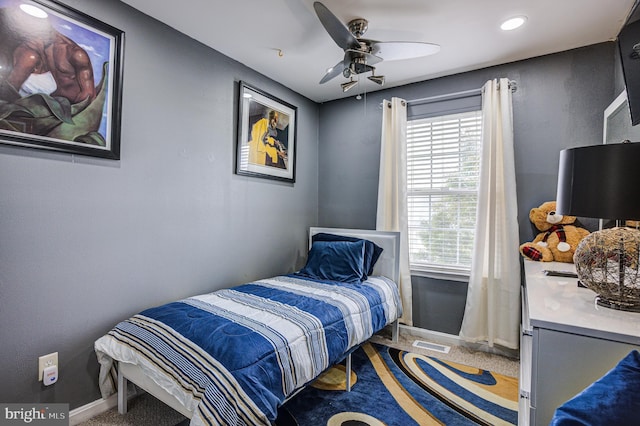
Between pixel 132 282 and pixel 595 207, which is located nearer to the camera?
pixel 595 207

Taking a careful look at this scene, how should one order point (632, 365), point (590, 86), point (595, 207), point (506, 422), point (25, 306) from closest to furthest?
point (632, 365) < point (595, 207) < point (25, 306) < point (506, 422) < point (590, 86)

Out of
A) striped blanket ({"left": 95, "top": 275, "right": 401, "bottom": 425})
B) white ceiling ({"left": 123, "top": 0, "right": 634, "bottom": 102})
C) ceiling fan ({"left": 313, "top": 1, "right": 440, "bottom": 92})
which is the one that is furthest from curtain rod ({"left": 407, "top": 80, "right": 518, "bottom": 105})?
striped blanket ({"left": 95, "top": 275, "right": 401, "bottom": 425})

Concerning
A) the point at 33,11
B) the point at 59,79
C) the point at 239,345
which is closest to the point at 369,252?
the point at 239,345

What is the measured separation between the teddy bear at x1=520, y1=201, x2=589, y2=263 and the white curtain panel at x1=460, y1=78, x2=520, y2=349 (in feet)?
0.52

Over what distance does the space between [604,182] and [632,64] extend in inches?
42.7

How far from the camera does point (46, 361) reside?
1756 mm

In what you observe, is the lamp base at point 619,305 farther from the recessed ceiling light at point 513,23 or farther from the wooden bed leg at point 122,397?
the wooden bed leg at point 122,397

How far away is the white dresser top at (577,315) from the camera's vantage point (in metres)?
1.06

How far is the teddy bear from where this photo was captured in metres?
2.43

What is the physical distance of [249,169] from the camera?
9.78ft

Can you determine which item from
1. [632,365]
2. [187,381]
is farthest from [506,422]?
[187,381]

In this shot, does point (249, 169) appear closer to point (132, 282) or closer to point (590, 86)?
point (132, 282)

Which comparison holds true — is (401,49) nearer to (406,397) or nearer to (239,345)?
(239,345)

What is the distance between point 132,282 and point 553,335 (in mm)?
2248
